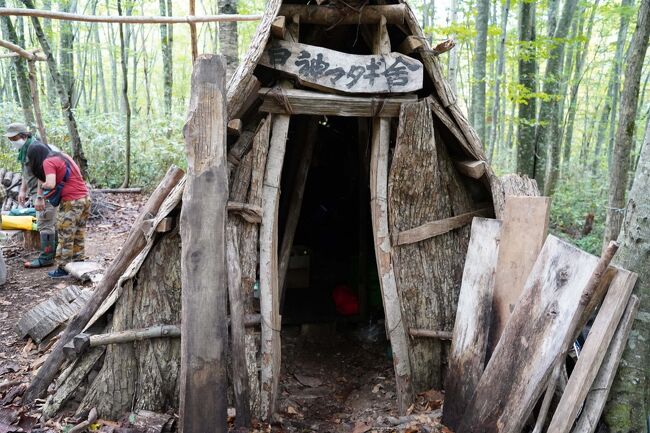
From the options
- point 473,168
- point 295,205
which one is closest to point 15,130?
point 295,205

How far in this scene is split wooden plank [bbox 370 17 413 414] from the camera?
12.7ft

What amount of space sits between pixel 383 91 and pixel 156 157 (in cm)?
965

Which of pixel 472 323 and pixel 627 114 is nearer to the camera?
pixel 472 323

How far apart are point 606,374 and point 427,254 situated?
5.48 ft

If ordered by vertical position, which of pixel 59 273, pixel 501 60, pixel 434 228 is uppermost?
pixel 501 60

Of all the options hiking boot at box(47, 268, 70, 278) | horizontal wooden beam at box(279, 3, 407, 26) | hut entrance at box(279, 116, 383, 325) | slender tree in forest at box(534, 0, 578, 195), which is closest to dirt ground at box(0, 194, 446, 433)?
hiking boot at box(47, 268, 70, 278)

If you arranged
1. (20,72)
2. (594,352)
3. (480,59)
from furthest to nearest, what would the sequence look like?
(480,59) → (20,72) → (594,352)

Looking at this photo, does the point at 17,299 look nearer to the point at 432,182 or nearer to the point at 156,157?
the point at 432,182

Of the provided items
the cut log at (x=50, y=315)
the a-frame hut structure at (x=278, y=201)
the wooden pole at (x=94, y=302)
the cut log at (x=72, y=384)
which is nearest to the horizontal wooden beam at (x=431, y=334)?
the a-frame hut structure at (x=278, y=201)

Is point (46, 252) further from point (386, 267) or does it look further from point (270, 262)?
point (386, 267)

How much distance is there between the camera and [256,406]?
3.62m

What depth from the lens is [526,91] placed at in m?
8.49

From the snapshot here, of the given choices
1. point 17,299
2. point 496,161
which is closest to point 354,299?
point 17,299

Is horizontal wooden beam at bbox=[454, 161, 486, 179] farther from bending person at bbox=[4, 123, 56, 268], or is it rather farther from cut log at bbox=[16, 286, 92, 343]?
bending person at bbox=[4, 123, 56, 268]
